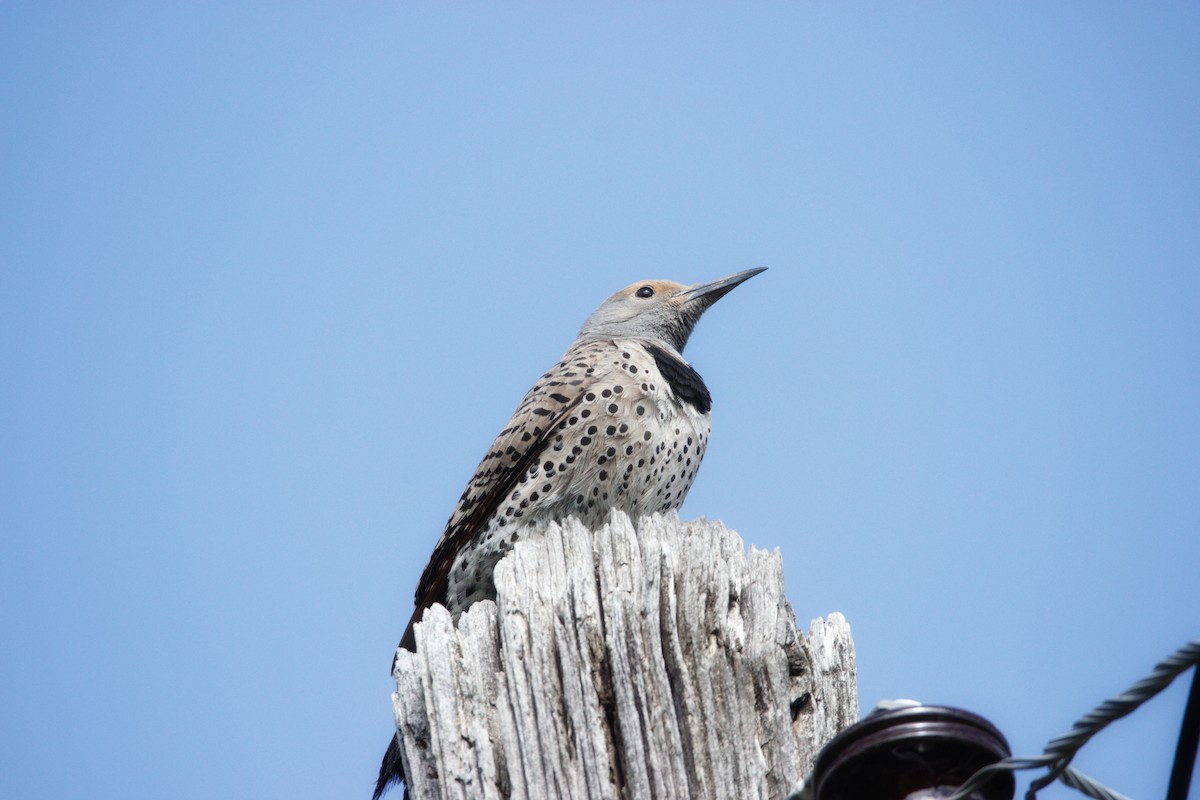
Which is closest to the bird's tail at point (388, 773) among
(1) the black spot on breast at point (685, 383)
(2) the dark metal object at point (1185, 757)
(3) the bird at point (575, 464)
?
(3) the bird at point (575, 464)

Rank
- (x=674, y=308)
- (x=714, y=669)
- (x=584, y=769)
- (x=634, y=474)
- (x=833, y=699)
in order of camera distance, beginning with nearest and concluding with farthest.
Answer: (x=584, y=769), (x=714, y=669), (x=833, y=699), (x=634, y=474), (x=674, y=308)

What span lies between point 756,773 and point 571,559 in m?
0.77

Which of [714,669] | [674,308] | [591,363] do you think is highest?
[674,308]

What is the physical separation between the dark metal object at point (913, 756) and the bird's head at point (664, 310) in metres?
5.56

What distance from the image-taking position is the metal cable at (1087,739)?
1.67 metres

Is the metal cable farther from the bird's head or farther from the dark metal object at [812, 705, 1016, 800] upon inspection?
the bird's head

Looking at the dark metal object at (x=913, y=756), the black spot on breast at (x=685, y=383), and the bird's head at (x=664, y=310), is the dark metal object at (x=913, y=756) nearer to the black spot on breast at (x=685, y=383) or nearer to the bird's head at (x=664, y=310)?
the black spot on breast at (x=685, y=383)

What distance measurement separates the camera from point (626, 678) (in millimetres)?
3234

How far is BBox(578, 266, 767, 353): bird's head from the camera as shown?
7.73 m

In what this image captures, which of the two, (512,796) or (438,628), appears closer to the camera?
(512,796)

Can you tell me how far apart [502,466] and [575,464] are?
1.21ft

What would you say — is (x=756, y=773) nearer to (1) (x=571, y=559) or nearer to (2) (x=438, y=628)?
(1) (x=571, y=559)

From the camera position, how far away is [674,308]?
778 centimetres

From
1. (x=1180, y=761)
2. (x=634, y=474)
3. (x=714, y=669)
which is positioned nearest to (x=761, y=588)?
(x=714, y=669)
